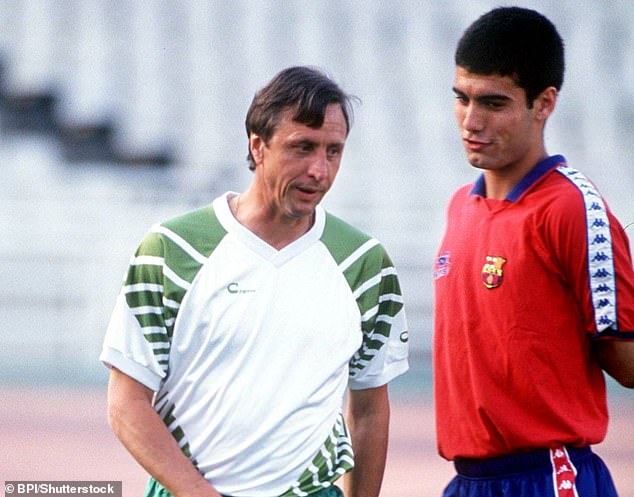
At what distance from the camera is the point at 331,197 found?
12922mm

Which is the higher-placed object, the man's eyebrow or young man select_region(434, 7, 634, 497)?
the man's eyebrow

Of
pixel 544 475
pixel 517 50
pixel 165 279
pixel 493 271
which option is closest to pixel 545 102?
pixel 517 50

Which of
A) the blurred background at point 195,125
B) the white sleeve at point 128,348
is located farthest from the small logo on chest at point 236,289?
the blurred background at point 195,125

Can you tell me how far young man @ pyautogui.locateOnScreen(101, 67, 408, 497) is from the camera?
303 cm

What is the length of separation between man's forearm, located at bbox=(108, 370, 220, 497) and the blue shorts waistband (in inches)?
23.0

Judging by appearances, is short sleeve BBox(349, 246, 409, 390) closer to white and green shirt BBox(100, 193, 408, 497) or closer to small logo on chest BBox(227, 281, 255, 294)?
white and green shirt BBox(100, 193, 408, 497)

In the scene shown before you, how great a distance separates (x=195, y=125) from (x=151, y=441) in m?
10.8

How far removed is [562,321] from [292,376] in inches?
23.0

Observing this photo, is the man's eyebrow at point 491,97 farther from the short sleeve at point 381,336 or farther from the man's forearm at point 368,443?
the man's forearm at point 368,443

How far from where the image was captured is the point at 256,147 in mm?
3148

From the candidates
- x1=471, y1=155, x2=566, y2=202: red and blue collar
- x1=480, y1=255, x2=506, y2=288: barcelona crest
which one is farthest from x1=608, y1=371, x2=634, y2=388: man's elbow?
x1=471, y1=155, x2=566, y2=202: red and blue collar

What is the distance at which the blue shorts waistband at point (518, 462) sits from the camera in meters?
3.05

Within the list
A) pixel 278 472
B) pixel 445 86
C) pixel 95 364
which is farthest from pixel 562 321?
pixel 445 86

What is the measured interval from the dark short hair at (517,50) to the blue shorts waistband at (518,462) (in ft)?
2.48
